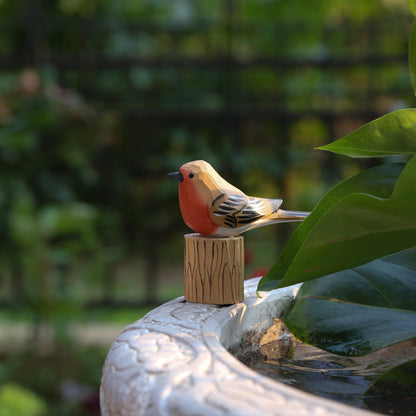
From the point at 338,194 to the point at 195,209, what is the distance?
0.25m

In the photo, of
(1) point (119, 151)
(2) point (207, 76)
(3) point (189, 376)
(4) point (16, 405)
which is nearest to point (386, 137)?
(3) point (189, 376)

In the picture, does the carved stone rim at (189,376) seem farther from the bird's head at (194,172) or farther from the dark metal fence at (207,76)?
the dark metal fence at (207,76)

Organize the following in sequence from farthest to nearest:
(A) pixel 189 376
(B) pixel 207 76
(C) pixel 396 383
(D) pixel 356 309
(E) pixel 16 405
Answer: (B) pixel 207 76 < (E) pixel 16 405 < (D) pixel 356 309 < (C) pixel 396 383 < (A) pixel 189 376

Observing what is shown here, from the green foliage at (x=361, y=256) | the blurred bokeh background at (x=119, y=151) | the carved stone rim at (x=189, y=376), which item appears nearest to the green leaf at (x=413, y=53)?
the green foliage at (x=361, y=256)

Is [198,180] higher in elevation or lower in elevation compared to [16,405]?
higher

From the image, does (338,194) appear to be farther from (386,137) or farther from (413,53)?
(413,53)

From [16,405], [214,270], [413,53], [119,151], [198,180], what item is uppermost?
[413,53]

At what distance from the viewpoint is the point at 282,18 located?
20.6 feet

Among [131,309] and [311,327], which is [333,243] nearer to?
[311,327]

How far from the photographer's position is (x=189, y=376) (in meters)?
0.56

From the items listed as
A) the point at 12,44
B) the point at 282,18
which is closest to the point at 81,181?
the point at 12,44

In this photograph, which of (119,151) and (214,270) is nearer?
(214,270)

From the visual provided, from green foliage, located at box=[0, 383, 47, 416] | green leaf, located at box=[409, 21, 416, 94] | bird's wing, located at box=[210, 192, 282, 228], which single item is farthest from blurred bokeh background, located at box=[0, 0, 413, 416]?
green leaf, located at box=[409, 21, 416, 94]

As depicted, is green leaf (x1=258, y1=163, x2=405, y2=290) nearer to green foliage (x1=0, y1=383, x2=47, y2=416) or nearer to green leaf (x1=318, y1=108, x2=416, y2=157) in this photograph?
green leaf (x1=318, y1=108, x2=416, y2=157)
